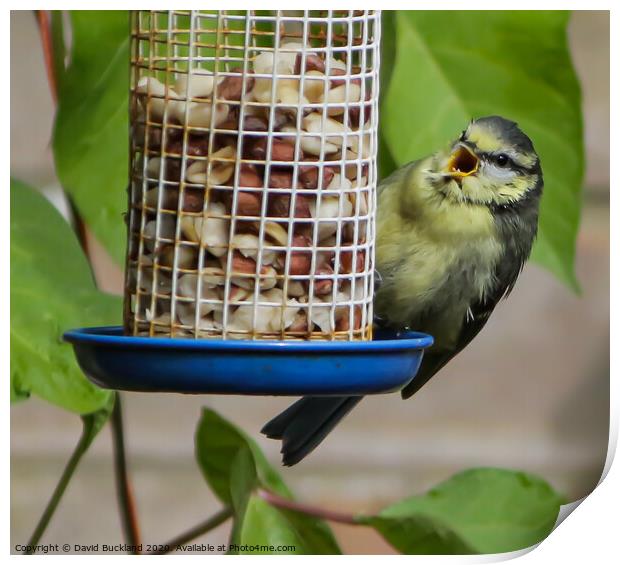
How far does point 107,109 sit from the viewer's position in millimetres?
1255

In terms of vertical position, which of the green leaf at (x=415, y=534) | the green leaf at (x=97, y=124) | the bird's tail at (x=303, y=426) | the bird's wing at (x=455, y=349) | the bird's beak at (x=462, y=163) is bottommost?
the green leaf at (x=415, y=534)

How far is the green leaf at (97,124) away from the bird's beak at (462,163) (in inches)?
17.9

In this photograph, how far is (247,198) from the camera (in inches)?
44.3

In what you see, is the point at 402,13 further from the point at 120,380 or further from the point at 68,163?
the point at 120,380

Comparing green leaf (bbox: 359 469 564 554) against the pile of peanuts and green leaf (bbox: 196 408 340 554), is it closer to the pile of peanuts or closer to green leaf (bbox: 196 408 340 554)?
green leaf (bbox: 196 408 340 554)

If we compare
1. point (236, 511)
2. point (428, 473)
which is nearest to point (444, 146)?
point (236, 511)

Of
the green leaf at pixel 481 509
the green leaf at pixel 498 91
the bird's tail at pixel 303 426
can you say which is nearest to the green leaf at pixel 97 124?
the green leaf at pixel 498 91

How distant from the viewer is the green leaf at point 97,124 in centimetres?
120

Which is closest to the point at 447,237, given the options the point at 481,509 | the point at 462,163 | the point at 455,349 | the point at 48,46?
the point at 462,163

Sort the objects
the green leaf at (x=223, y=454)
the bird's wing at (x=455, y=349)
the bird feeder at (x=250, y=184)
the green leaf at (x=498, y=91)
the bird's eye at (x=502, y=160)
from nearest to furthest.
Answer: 1. the bird feeder at (x=250, y=184)
2. the green leaf at (x=498, y=91)
3. the green leaf at (x=223, y=454)
4. the bird's eye at (x=502, y=160)
5. the bird's wing at (x=455, y=349)

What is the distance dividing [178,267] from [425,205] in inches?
19.0

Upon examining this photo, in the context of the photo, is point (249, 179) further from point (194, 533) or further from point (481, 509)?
point (481, 509)

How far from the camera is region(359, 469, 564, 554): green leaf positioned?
1417 mm

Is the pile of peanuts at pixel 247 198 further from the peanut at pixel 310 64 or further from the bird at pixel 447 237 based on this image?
the bird at pixel 447 237
